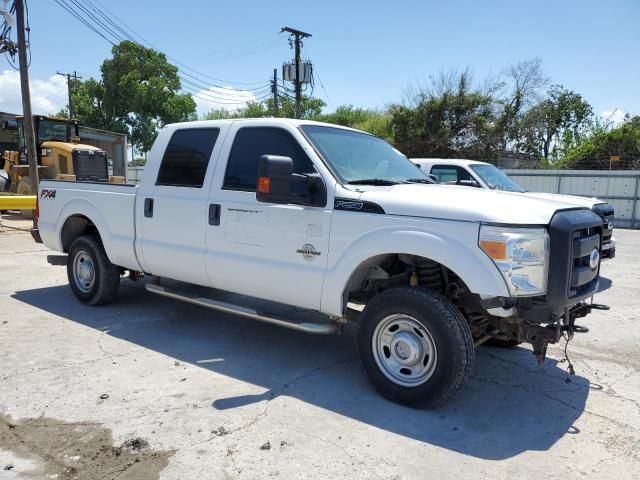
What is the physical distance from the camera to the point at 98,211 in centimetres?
596

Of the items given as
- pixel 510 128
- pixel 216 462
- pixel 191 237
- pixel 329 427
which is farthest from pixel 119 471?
pixel 510 128

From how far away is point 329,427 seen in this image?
354 cm

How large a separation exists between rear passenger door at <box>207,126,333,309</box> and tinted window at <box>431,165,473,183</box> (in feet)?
20.7

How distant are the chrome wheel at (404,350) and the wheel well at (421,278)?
34 centimetres

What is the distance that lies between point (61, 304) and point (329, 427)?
14.3ft

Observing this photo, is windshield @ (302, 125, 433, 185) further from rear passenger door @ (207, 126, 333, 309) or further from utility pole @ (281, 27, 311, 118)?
utility pole @ (281, 27, 311, 118)

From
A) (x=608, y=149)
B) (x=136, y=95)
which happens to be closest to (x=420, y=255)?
(x=608, y=149)

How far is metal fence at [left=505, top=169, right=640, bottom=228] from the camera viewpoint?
19094 millimetres

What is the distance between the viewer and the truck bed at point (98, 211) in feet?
18.6

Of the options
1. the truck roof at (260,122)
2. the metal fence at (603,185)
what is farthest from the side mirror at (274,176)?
the metal fence at (603,185)

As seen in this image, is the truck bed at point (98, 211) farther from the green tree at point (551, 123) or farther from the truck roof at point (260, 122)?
the green tree at point (551, 123)

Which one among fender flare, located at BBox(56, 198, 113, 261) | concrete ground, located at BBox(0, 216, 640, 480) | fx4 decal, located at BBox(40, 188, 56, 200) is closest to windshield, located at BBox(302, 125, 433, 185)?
concrete ground, located at BBox(0, 216, 640, 480)

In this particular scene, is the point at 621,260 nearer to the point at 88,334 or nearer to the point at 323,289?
the point at 323,289

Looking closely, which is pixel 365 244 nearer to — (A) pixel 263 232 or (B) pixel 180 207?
(A) pixel 263 232
